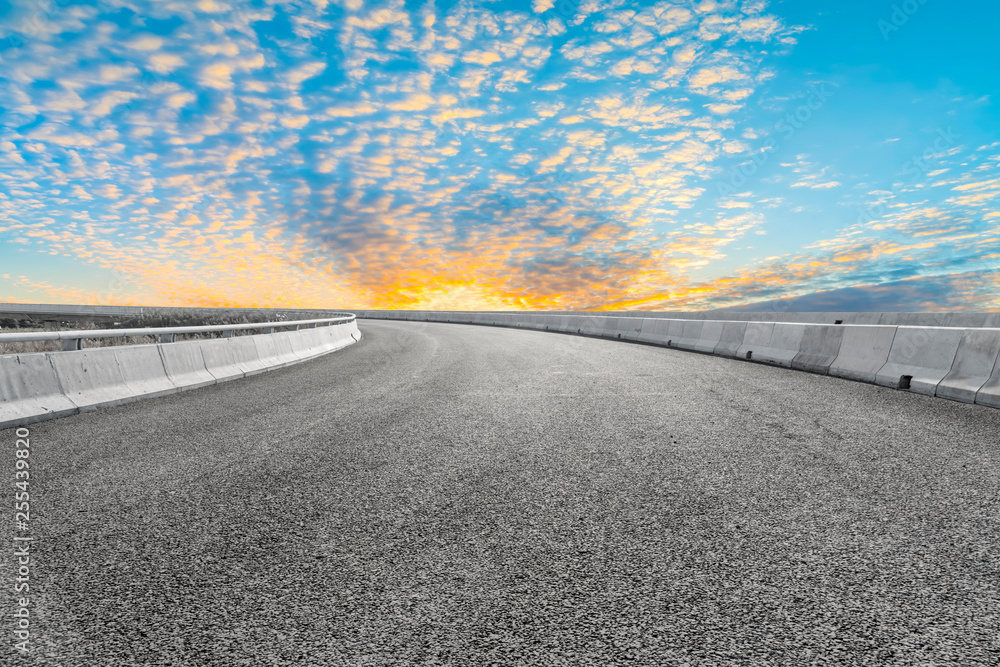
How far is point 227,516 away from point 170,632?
4.19ft

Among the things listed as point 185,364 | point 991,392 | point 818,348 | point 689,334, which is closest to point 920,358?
point 991,392

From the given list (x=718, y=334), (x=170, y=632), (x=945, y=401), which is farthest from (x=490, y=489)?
(x=718, y=334)

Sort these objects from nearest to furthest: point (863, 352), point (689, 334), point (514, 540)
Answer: point (514, 540) < point (863, 352) < point (689, 334)

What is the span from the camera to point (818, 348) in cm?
1102

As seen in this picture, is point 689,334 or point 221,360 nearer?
point 221,360

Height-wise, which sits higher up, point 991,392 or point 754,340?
point 754,340

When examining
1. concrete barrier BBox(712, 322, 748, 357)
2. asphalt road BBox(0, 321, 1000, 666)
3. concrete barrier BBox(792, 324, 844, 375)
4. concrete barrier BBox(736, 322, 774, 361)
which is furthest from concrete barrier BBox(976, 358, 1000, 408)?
concrete barrier BBox(712, 322, 748, 357)

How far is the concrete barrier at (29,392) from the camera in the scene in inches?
251

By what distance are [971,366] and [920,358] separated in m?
0.85

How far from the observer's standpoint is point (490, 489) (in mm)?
3945

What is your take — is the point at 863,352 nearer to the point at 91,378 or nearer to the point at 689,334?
the point at 689,334

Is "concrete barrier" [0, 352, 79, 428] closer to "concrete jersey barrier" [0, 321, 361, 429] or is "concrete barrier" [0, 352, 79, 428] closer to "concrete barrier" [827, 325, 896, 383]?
"concrete jersey barrier" [0, 321, 361, 429]

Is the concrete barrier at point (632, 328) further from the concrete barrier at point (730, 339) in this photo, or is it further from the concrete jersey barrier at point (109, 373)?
the concrete jersey barrier at point (109, 373)

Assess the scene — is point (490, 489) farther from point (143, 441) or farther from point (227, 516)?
point (143, 441)
